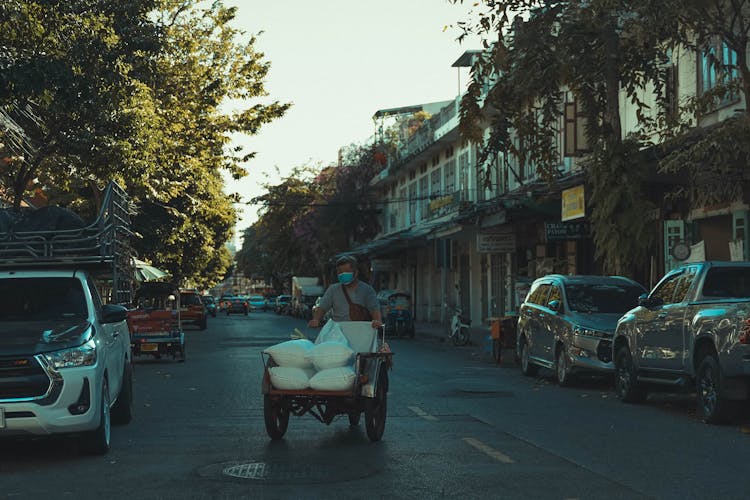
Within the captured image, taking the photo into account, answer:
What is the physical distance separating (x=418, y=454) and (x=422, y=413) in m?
3.77

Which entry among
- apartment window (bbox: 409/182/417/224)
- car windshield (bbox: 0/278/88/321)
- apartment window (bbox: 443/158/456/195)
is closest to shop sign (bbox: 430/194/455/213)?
apartment window (bbox: 443/158/456/195)

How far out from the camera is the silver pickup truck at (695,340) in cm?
1258

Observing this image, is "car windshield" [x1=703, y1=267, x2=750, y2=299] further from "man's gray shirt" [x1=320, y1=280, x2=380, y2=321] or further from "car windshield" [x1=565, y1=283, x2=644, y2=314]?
"car windshield" [x1=565, y1=283, x2=644, y2=314]

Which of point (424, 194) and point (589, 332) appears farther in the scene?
point (424, 194)

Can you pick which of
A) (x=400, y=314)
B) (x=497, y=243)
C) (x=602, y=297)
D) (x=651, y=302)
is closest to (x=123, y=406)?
(x=651, y=302)

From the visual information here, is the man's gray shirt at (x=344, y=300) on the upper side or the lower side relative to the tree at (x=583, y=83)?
lower

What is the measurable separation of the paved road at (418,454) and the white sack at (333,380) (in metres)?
0.59

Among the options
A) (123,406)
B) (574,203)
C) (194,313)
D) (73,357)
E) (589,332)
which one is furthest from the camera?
(194,313)

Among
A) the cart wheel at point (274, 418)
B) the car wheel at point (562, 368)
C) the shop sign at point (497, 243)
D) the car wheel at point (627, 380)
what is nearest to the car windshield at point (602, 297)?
the car wheel at point (562, 368)

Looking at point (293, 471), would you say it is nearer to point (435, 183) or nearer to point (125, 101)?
point (125, 101)

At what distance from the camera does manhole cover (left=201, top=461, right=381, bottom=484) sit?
28.8ft

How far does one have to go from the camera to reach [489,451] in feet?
34.0

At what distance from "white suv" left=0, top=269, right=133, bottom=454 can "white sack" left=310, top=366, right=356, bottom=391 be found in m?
1.95

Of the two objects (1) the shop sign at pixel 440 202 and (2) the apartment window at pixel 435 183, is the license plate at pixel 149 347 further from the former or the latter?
(2) the apartment window at pixel 435 183
